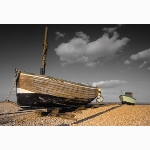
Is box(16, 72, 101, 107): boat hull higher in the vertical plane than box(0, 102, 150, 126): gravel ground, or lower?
higher

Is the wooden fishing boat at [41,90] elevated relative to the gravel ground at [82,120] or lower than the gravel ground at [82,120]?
elevated

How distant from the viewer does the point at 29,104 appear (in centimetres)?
1038

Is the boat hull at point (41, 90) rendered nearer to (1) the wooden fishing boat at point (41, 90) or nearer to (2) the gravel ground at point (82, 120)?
(1) the wooden fishing boat at point (41, 90)

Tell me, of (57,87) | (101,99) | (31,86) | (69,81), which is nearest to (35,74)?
(31,86)

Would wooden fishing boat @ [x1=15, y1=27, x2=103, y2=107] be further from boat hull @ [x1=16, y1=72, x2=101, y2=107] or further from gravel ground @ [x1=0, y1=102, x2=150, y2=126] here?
gravel ground @ [x1=0, y1=102, x2=150, y2=126]

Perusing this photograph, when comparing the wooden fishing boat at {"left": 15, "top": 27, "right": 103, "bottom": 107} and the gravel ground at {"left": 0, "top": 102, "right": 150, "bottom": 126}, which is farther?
the wooden fishing boat at {"left": 15, "top": 27, "right": 103, "bottom": 107}

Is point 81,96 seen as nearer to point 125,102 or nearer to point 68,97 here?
point 68,97

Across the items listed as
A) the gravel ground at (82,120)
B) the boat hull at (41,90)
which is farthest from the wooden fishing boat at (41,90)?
the gravel ground at (82,120)

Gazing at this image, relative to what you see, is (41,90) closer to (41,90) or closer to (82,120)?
(41,90)

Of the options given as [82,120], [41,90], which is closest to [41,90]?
[41,90]

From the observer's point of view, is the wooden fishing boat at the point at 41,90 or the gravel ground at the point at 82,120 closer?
the gravel ground at the point at 82,120

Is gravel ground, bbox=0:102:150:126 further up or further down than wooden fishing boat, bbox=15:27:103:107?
further down

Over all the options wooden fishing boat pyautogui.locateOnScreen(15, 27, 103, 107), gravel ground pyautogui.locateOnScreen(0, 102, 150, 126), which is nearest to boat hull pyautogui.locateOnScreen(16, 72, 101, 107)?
wooden fishing boat pyautogui.locateOnScreen(15, 27, 103, 107)

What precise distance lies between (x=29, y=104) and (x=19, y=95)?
1.10 metres
